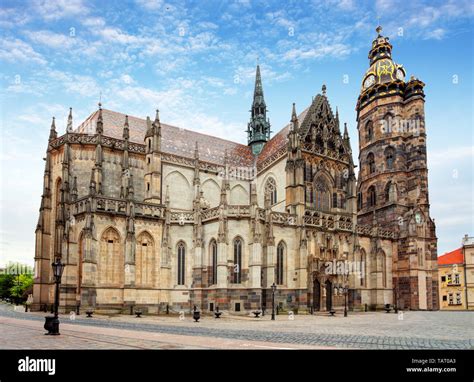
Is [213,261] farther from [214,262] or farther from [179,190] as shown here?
[179,190]

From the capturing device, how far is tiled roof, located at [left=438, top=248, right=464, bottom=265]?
7521 centimetres

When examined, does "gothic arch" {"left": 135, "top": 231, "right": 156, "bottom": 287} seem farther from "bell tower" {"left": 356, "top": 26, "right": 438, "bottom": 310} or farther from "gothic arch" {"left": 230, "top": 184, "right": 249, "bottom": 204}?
"bell tower" {"left": 356, "top": 26, "right": 438, "bottom": 310}

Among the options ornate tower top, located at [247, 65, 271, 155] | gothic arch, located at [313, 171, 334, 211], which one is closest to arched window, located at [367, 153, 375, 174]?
ornate tower top, located at [247, 65, 271, 155]

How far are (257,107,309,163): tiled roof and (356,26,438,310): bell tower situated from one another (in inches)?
548

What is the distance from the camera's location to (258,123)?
61.3m

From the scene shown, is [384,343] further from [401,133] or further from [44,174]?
[401,133]

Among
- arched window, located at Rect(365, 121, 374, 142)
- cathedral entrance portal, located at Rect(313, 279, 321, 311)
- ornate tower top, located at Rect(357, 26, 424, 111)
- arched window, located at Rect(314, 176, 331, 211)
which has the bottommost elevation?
cathedral entrance portal, located at Rect(313, 279, 321, 311)

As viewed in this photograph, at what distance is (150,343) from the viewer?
1427cm

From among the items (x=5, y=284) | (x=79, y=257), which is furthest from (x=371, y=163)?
(x=5, y=284)

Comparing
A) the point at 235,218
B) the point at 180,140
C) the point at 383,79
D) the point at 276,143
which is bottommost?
the point at 235,218

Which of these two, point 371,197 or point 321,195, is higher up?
point 371,197

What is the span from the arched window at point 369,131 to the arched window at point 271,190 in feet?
64.2

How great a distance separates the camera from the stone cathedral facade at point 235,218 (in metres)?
38.6

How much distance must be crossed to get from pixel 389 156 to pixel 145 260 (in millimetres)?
35864
